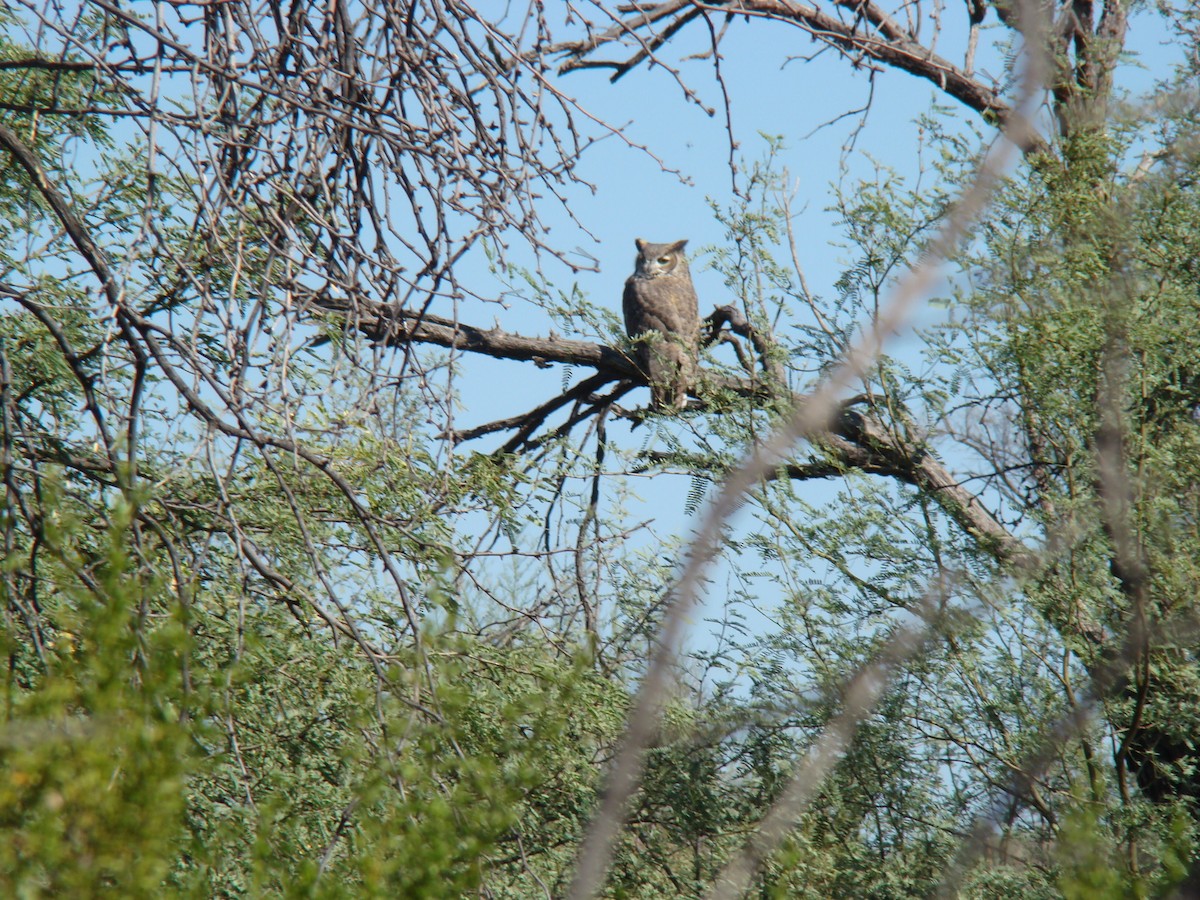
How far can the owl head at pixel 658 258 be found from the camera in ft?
23.3

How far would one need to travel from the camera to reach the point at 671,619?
0.75m

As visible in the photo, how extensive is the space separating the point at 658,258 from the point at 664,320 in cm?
146

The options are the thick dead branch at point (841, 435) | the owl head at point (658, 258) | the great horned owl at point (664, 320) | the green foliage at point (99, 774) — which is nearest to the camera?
the green foliage at point (99, 774)

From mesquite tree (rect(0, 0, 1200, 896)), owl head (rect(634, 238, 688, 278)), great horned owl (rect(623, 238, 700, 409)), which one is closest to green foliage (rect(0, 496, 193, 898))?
mesquite tree (rect(0, 0, 1200, 896))

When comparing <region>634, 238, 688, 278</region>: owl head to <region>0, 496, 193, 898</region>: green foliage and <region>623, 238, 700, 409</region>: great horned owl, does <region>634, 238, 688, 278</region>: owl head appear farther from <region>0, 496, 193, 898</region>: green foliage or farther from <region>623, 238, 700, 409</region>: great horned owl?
<region>0, 496, 193, 898</region>: green foliage

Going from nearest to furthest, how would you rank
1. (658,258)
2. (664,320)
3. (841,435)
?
(841,435)
(664,320)
(658,258)

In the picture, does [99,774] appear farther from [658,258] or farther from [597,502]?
[658,258]

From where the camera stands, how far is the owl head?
710 cm

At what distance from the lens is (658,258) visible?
7.35 m

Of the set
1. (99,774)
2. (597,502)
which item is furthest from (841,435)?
(99,774)

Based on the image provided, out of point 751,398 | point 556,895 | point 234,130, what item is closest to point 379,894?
point 234,130

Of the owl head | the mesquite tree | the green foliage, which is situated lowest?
the green foliage

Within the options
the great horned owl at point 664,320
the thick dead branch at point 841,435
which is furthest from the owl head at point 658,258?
the thick dead branch at point 841,435

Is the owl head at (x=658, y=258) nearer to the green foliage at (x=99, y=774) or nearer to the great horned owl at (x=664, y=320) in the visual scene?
the great horned owl at (x=664, y=320)
